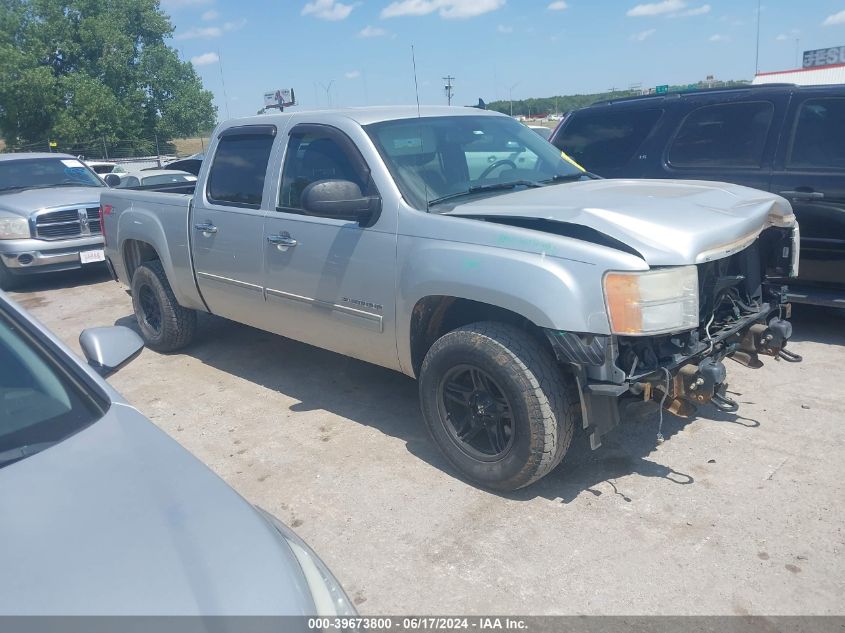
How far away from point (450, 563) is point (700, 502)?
129cm

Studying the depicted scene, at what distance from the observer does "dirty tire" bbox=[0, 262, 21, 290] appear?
948cm

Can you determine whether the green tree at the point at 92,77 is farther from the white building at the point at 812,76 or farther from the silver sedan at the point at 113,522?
the silver sedan at the point at 113,522

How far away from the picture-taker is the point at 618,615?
2.75 meters

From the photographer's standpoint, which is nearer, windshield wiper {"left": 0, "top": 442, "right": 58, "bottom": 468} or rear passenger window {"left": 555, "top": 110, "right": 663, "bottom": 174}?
windshield wiper {"left": 0, "top": 442, "right": 58, "bottom": 468}

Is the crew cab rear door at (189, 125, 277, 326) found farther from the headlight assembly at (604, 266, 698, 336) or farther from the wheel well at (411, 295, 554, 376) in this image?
the headlight assembly at (604, 266, 698, 336)

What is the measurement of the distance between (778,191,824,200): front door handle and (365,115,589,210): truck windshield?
6.12 ft

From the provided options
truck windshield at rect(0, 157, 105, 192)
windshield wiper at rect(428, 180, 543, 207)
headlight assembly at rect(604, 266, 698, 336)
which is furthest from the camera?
truck windshield at rect(0, 157, 105, 192)

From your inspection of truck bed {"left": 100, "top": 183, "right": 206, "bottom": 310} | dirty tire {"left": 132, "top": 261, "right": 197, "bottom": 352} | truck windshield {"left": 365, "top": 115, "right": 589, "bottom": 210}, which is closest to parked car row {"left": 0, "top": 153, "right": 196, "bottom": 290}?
truck bed {"left": 100, "top": 183, "right": 206, "bottom": 310}

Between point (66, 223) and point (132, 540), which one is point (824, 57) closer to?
point (66, 223)

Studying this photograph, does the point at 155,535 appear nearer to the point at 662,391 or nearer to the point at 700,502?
the point at 662,391

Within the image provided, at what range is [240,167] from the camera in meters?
5.15

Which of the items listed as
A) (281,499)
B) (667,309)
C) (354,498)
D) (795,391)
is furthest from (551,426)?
(795,391)

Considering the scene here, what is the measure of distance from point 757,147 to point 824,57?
47.6 feet

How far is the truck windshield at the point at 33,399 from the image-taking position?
2.15m
